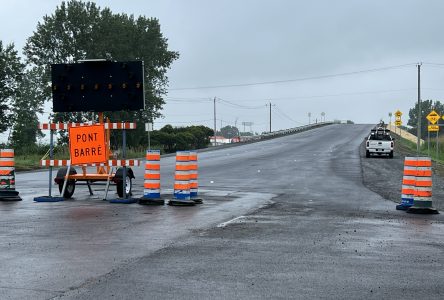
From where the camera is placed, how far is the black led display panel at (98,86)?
1645 centimetres

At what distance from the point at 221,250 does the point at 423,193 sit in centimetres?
719

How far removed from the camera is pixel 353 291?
254 inches

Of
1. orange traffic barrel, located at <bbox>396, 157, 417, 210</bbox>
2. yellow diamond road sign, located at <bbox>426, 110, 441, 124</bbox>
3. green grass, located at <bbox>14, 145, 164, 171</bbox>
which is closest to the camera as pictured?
orange traffic barrel, located at <bbox>396, 157, 417, 210</bbox>

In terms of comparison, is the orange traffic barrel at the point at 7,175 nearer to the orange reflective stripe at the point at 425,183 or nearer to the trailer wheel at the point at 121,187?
the trailer wheel at the point at 121,187

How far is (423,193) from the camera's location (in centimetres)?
1425

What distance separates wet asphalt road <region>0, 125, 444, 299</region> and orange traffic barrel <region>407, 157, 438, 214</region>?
582 millimetres

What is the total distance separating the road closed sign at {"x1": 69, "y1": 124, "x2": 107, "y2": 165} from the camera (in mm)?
16234

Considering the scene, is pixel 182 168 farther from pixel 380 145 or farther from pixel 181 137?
pixel 181 137

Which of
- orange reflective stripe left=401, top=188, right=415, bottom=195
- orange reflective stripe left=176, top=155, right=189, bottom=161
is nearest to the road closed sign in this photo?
orange reflective stripe left=176, top=155, right=189, bottom=161

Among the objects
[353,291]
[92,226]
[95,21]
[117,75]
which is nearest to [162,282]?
[353,291]

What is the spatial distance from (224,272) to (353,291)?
5.34 feet

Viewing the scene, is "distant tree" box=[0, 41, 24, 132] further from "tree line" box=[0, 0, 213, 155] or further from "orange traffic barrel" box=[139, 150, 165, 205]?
"orange traffic barrel" box=[139, 150, 165, 205]

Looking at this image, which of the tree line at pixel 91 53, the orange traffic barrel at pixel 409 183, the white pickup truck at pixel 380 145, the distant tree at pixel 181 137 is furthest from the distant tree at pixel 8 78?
the orange traffic barrel at pixel 409 183

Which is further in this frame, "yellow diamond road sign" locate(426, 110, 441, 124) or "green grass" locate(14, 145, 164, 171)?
"yellow diamond road sign" locate(426, 110, 441, 124)
